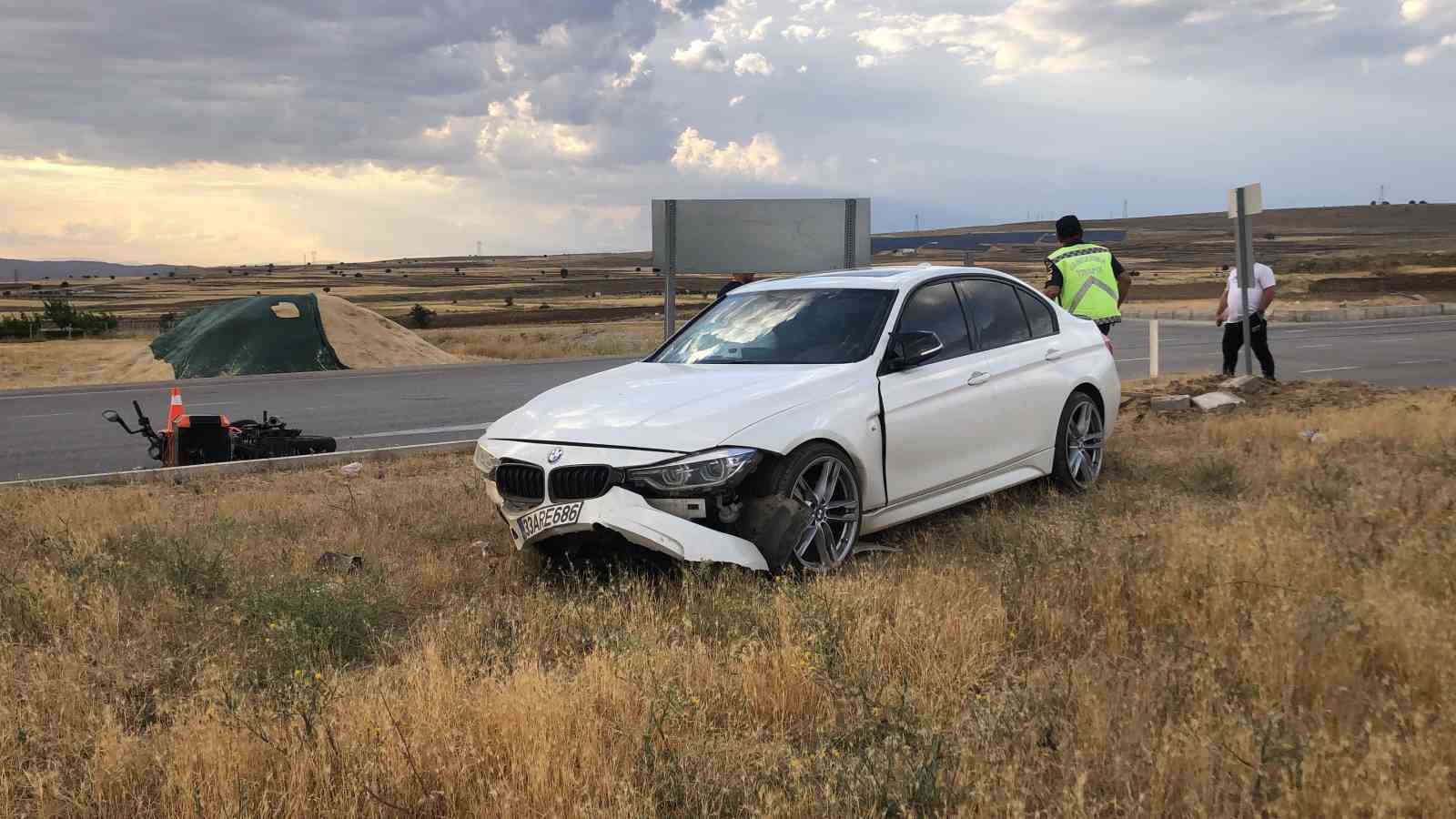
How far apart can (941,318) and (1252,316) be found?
30.1 ft

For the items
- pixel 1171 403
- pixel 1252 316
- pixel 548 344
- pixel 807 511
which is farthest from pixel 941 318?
pixel 548 344

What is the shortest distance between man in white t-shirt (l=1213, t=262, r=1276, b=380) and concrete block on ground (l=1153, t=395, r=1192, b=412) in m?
1.98

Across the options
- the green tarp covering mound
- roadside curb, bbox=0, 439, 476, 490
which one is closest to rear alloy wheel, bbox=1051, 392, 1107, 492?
roadside curb, bbox=0, 439, 476, 490

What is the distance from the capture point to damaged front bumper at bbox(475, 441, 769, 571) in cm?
529

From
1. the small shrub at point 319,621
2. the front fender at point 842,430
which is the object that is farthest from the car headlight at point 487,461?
the front fender at point 842,430

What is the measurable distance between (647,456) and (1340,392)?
404 inches

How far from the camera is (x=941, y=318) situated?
23.5 feet

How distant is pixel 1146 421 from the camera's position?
464 inches

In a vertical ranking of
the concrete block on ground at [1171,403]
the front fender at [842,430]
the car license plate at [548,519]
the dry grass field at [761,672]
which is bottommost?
the dry grass field at [761,672]

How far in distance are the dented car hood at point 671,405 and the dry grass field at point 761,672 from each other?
693 millimetres

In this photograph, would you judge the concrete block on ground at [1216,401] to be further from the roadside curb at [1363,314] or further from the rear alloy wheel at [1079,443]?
the roadside curb at [1363,314]

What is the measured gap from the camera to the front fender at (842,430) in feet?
18.2

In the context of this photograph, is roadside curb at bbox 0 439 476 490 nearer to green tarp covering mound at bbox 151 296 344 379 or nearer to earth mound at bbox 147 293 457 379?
green tarp covering mound at bbox 151 296 344 379

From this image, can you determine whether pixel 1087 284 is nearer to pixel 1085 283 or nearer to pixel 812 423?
pixel 1085 283
